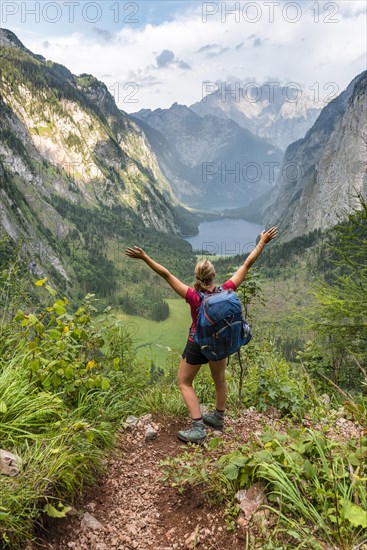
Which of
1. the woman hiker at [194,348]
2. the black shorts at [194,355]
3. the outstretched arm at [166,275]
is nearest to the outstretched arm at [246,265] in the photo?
the woman hiker at [194,348]

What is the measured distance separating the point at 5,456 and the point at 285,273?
19117 cm

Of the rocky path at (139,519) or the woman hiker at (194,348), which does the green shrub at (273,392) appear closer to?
the woman hiker at (194,348)

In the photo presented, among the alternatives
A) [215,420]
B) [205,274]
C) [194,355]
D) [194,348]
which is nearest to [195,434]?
[215,420]

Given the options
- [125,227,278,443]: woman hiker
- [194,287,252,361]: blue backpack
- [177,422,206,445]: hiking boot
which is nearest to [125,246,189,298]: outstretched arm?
[125,227,278,443]: woman hiker

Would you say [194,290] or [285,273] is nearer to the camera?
[194,290]

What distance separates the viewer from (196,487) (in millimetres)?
4582

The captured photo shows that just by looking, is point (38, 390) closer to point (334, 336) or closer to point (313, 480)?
point (313, 480)

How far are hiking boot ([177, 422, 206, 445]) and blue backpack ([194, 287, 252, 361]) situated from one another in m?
→ 1.28

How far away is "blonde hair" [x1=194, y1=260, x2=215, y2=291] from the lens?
5367 millimetres

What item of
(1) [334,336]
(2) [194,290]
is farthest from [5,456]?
(1) [334,336]

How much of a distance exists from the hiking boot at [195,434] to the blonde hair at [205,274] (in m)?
2.17

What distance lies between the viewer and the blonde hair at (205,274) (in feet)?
17.6

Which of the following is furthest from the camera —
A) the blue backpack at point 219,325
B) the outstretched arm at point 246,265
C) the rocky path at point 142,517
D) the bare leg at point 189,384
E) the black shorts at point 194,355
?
the outstretched arm at point 246,265

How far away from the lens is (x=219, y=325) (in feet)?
16.6
